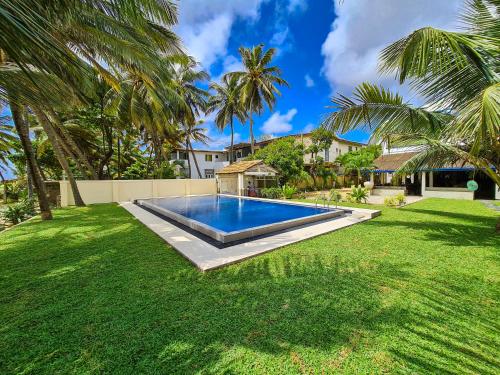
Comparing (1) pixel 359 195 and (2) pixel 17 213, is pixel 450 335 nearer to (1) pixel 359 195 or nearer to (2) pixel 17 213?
(1) pixel 359 195

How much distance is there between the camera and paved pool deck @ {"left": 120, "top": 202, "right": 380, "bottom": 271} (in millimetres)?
5348

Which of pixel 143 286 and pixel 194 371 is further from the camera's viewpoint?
pixel 143 286

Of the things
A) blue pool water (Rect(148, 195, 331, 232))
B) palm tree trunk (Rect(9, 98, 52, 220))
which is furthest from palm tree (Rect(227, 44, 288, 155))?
palm tree trunk (Rect(9, 98, 52, 220))

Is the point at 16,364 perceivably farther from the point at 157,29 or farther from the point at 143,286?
the point at 157,29

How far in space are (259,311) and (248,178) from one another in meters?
17.8

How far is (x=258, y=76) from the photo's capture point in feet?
78.3

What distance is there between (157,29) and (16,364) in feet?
33.7

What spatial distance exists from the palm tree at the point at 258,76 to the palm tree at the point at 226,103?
1676 millimetres

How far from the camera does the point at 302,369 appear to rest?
232 cm

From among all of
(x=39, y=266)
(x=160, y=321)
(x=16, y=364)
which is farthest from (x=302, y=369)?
(x=39, y=266)

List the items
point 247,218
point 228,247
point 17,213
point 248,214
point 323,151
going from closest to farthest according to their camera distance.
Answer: point 228,247
point 17,213
point 247,218
point 248,214
point 323,151

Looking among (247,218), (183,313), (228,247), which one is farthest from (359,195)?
(183,313)

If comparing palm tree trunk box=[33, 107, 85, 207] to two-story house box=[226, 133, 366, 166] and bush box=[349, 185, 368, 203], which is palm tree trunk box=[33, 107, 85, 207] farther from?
two-story house box=[226, 133, 366, 166]

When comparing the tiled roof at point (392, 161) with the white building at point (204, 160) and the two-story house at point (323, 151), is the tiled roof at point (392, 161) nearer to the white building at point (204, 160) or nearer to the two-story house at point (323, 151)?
the two-story house at point (323, 151)
